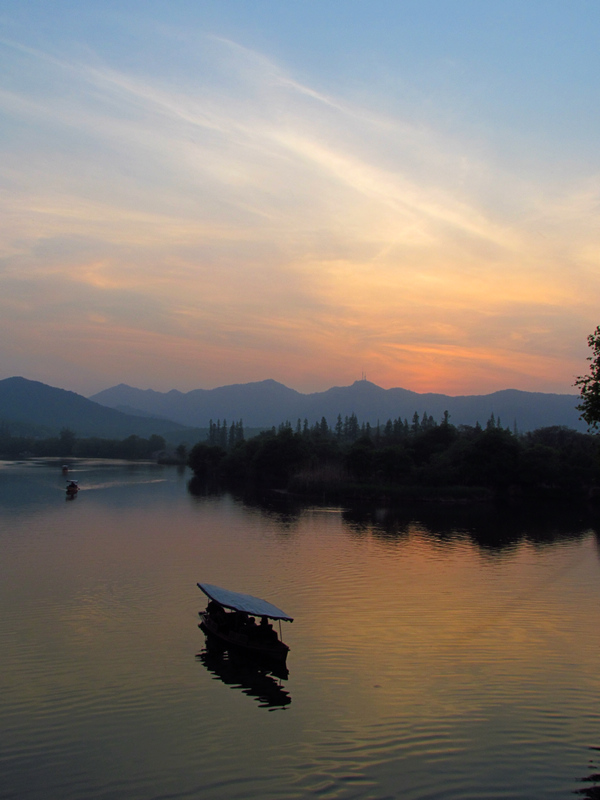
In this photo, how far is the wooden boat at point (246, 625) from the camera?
56.3 ft

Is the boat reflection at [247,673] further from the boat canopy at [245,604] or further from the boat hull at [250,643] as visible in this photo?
the boat canopy at [245,604]

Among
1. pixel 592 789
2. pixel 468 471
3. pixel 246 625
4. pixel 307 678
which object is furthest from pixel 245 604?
pixel 468 471

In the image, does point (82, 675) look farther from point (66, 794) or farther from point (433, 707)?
point (433, 707)

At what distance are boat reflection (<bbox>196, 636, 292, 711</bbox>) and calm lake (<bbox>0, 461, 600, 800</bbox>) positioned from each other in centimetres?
7

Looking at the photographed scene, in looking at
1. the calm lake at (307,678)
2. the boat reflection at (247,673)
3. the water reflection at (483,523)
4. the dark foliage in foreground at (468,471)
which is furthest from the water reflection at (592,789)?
the dark foliage in foreground at (468,471)

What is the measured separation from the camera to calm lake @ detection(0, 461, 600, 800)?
37.6ft

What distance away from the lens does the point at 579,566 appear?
107 feet

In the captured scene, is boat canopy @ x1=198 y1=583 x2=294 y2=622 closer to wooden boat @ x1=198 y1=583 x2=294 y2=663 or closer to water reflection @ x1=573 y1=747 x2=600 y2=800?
wooden boat @ x1=198 y1=583 x2=294 y2=663

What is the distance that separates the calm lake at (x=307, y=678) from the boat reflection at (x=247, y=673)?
0.22ft

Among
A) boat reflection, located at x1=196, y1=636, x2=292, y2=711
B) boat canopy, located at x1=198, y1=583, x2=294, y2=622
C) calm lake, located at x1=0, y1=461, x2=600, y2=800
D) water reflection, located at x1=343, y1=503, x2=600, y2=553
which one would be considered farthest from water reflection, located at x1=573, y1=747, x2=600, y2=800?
water reflection, located at x1=343, y1=503, x2=600, y2=553

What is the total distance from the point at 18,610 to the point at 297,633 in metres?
10.4

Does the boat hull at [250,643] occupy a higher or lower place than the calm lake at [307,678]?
higher

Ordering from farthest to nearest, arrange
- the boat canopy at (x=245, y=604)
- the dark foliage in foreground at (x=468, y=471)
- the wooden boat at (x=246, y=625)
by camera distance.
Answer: the dark foliage in foreground at (x=468, y=471)
the boat canopy at (x=245, y=604)
the wooden boat at (x=246, y=625)

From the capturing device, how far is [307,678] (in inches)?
645
